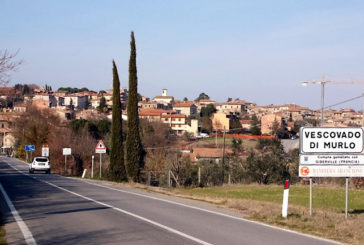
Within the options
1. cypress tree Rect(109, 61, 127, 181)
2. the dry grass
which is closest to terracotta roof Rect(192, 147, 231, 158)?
cypress tree Rect(109, 61, 127, 181)

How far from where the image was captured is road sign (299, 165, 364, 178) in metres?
15.8

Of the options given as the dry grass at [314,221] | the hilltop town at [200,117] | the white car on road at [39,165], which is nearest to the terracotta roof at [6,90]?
the dry grass at [314,221]

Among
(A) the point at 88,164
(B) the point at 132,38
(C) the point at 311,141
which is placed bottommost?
(A) the point at 88,164

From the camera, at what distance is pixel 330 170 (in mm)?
15859

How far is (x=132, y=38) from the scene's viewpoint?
136 feet

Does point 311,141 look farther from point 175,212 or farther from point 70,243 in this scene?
point 70,243

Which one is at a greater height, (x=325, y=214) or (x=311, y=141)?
(x=311, y=141)

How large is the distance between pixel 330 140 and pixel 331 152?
0.38 m

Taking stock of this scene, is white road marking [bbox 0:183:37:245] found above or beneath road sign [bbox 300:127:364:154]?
beneath

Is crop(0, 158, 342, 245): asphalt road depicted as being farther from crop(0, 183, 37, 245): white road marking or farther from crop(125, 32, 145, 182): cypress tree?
crop(125, 32, 145, 182): cypress tree

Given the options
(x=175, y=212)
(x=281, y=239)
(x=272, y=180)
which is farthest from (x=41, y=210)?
(x=272, y=180)

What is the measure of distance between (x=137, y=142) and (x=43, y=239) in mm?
30293

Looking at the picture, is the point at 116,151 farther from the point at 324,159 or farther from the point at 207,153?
the point at 324,159

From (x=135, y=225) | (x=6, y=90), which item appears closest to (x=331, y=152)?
(x=135, y=225)
